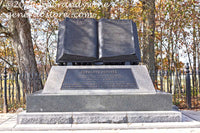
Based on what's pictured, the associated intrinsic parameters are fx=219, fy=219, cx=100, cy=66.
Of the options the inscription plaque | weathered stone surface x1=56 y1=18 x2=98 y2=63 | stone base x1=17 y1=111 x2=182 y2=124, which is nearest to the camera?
stone base x1=17 y1=111 x2=182 y2=124

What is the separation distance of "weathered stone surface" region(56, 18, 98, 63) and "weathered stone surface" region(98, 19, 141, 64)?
0.23 metres

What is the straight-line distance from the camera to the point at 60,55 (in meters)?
6.40

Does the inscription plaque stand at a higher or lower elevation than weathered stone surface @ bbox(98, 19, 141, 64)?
lower

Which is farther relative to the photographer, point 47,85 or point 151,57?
point 151,57

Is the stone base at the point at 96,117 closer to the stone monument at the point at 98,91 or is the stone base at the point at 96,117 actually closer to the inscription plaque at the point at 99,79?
the stone monument at the point at 98,91

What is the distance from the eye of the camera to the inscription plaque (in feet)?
18.7

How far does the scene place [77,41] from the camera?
6.53m

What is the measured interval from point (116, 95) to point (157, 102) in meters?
1.04

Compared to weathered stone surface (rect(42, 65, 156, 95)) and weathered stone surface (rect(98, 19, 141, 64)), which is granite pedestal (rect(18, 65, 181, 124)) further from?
weathered stone surface (rect(98, 19, 141, 64))

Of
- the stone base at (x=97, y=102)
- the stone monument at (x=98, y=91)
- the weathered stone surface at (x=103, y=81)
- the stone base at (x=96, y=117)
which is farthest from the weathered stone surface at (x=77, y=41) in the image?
the stone base at (x=96, y=117)

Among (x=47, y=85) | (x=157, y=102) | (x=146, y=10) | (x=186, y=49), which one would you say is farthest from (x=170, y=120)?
(x=186, y=49)

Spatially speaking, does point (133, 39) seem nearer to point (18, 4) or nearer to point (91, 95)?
point (91, 95)

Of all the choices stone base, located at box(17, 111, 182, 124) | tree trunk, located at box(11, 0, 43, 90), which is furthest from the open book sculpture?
tree trunk, located at box(11, 0, 43, 90)

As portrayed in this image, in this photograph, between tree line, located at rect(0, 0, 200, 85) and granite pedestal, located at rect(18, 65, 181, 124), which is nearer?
granite pedestal, located at rect(18, 65, 181, 124)
